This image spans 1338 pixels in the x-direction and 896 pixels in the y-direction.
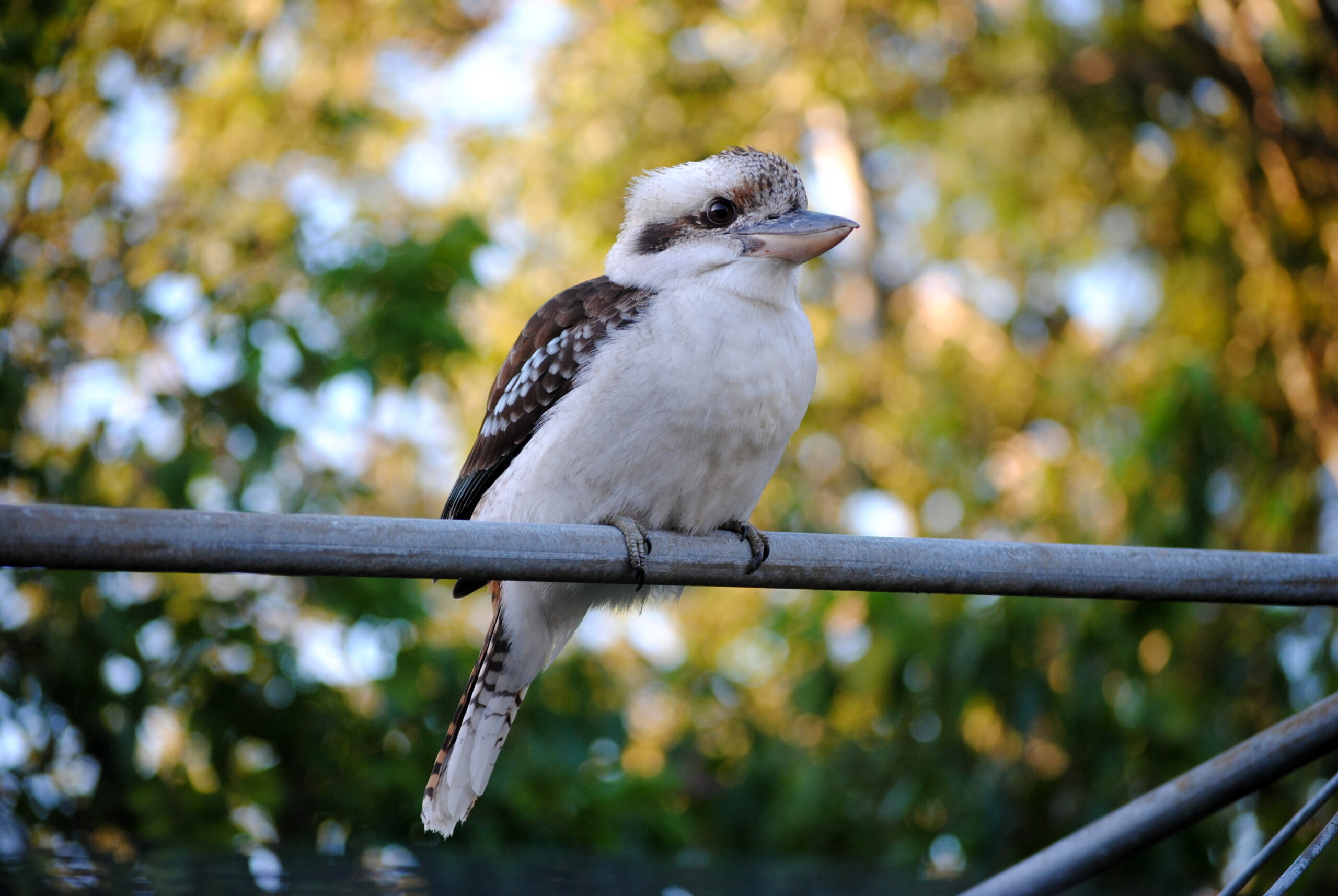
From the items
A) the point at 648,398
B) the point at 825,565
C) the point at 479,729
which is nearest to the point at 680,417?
the point at 648,398

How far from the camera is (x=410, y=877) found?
2.47 m

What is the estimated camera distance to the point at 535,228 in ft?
27.5

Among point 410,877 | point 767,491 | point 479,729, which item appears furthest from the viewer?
point 767,491

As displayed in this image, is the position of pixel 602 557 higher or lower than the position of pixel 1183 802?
higher

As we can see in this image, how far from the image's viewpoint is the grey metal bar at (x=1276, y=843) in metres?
1.85

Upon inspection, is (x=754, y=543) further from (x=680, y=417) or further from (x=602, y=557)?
(x=680, y=417)

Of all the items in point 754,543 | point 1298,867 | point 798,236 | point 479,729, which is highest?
point 798,236

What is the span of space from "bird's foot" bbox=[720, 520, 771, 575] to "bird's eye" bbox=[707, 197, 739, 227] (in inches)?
26.6

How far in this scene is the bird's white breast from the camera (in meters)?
2.36

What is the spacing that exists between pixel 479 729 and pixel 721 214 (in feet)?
4.28

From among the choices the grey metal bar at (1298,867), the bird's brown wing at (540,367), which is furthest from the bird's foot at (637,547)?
the grey metal bar at (1298,867)

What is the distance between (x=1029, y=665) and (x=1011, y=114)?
4438mm

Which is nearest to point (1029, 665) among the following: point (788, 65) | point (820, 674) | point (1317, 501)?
point (820, 674)

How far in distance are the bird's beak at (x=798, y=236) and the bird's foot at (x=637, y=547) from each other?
69 cm
